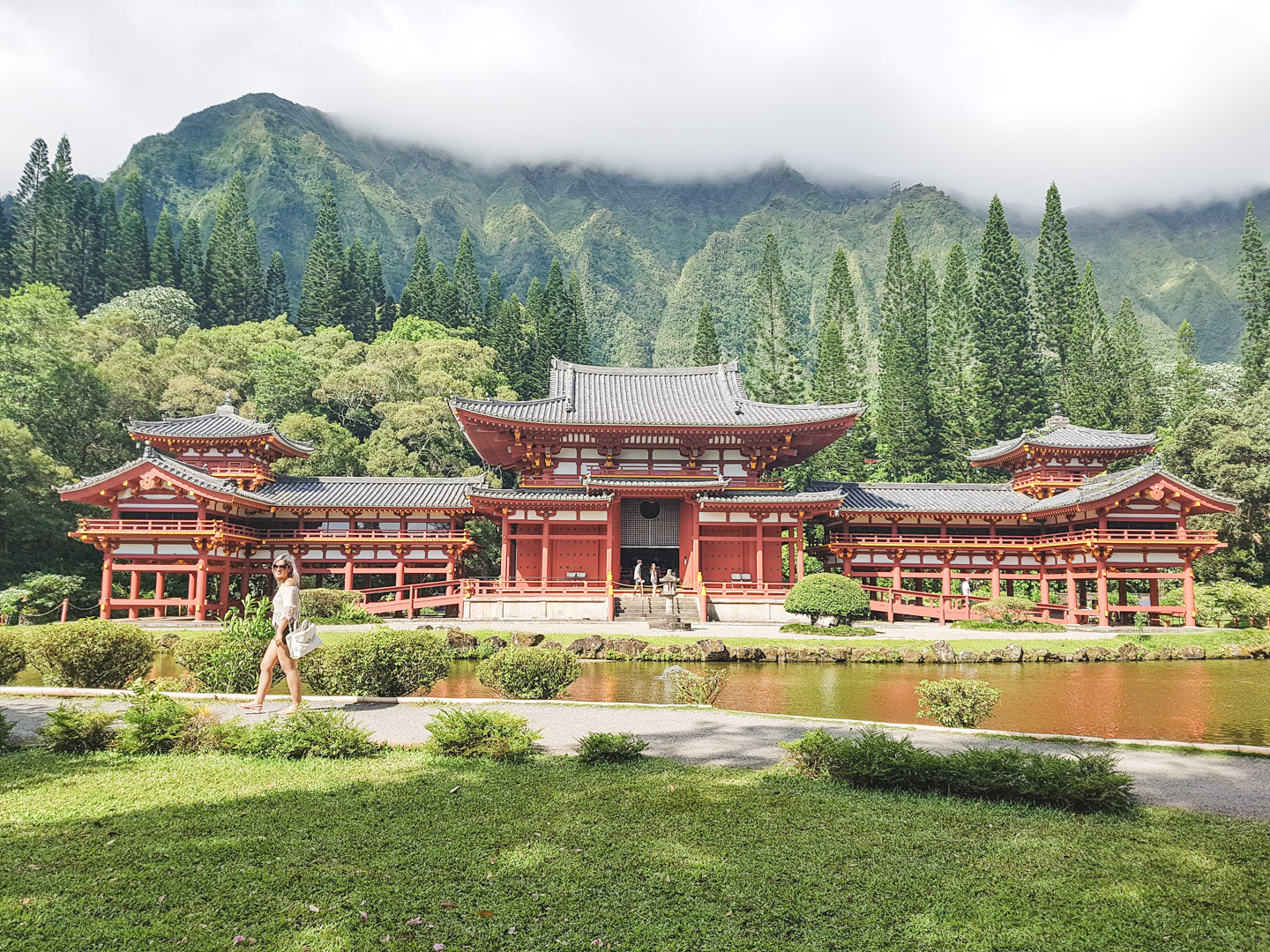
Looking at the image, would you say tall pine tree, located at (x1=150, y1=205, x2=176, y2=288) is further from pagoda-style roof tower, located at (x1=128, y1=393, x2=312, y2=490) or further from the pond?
the pond

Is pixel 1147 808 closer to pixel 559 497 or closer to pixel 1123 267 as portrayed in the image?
pixel 559 497

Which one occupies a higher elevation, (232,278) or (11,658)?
(232,278)

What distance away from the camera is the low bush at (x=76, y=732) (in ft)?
24.5

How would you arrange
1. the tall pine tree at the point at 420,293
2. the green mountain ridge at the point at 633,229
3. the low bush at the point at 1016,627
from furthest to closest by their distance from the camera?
the green mountain ridge at the point at 633,229 < the tall pine tree at the point at 420,293 < the low bush at the point at 1016,627

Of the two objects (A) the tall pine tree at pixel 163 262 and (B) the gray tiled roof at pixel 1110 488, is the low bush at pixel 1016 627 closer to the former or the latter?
(B) the gray tiled roof at pixel 1110 488

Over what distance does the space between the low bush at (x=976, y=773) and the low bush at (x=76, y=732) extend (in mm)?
7089

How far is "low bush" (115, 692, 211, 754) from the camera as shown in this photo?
746cm

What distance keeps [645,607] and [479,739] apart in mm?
19054

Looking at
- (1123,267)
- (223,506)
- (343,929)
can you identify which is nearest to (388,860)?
(343,929)

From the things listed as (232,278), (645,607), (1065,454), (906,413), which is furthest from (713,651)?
(232,278)

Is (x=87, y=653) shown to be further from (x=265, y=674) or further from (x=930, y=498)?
(x=930, y=498)

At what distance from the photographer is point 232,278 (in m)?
59.3

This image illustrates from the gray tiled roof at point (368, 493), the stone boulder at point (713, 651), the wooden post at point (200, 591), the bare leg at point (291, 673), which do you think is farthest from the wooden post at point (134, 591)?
the bare leg at point (291, 673)

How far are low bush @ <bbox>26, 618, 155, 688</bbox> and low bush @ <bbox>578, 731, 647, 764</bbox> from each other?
8.91 m
